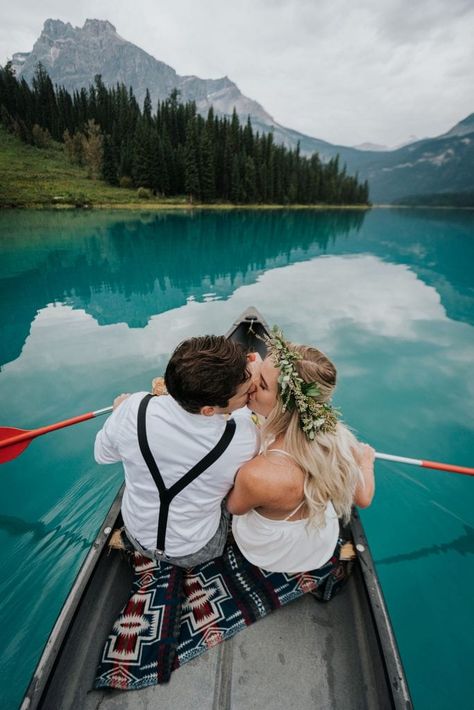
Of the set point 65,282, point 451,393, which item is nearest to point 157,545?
point 451,393

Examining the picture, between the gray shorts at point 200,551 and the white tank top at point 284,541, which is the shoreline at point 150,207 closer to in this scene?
the gray shorts at point 200,551

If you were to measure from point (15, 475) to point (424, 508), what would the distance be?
6221mm

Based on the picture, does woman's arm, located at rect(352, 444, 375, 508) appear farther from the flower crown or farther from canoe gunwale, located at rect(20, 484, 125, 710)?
canoe gunwale, located at rect(20, 484, 125, 710)

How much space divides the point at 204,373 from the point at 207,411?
0.81 ft

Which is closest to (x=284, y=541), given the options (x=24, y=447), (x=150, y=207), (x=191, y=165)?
(x=24, y=447)

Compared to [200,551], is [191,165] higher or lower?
higher

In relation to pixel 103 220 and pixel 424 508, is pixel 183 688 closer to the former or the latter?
pixel 424 508

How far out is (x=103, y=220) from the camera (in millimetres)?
36312

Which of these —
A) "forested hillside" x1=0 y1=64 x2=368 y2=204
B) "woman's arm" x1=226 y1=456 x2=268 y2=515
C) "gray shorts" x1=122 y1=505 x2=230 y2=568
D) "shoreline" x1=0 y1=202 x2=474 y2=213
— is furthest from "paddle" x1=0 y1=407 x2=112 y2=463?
"forested hillside" x1=0 y1=64 x2=368 y2=204

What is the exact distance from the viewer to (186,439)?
1926mm

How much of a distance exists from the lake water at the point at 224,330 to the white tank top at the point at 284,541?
6.51 feet

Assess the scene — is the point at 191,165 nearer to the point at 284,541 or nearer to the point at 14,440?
the point at 14,440

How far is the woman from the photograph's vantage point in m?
2.04

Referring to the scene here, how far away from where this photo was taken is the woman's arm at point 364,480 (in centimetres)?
260
